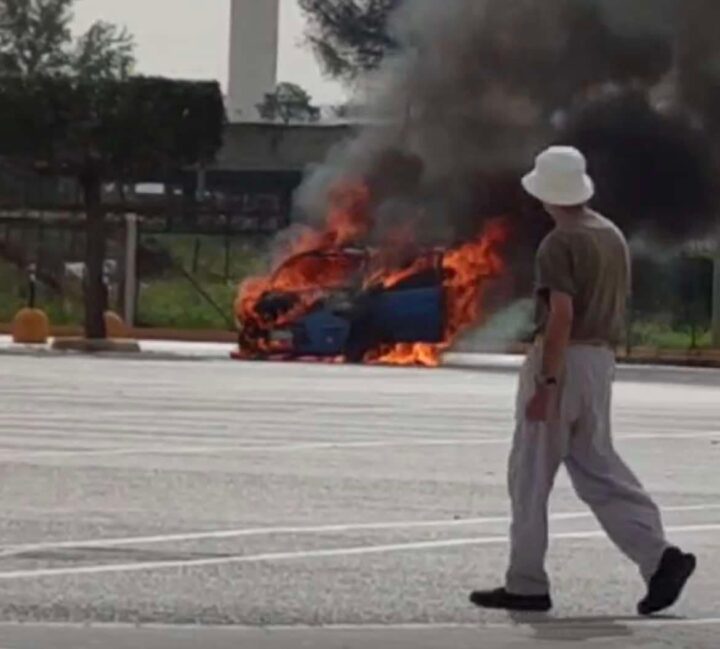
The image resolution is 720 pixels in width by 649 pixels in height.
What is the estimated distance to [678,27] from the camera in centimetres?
4341

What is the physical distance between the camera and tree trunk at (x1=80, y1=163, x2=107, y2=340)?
49562mm

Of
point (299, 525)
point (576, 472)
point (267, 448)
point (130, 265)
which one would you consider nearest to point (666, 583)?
point (576, 472)

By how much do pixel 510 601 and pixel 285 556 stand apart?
6.76 feet

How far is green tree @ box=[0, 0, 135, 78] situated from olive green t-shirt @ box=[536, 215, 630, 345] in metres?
44.6

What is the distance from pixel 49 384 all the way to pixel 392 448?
10.4 m

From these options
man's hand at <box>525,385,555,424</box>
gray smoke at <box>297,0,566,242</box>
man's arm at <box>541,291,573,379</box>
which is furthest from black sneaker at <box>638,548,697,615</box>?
gray smoke at <box>297,0,566,242</box>

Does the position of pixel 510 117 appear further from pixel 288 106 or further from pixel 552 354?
pixel 552 354

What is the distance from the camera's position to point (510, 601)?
1172 cm

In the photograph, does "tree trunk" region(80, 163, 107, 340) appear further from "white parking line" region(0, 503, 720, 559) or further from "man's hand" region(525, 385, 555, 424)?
Result: "man's hand" region(525, 385, 555, 424)

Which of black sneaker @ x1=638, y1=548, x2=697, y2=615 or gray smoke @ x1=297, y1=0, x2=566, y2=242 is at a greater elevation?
gray smoke @ x1=297, y1=0, x2=566, y2=242

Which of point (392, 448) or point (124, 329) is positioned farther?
point (124, 329)

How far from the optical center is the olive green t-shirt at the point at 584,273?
11.7m

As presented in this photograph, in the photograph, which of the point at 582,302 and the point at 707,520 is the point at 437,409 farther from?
the point at 582,302

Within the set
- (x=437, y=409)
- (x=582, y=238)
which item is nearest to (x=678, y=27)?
(x=437, y=409)
